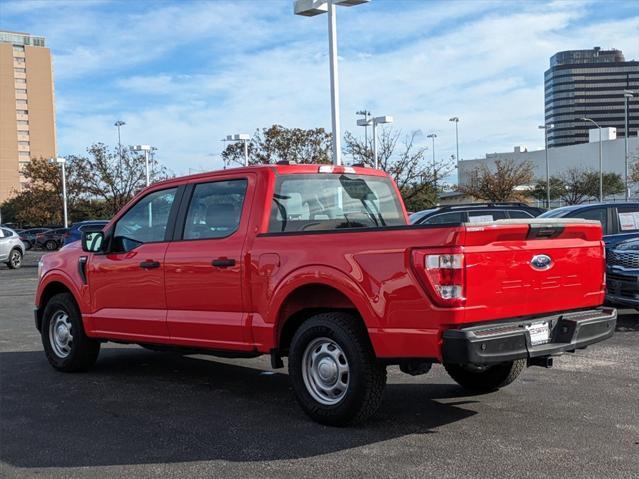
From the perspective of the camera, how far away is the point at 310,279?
536 centimetres

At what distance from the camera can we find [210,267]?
20.0 ft

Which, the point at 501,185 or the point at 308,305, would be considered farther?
the point at 501,185

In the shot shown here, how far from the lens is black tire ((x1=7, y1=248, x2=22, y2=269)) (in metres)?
28.0

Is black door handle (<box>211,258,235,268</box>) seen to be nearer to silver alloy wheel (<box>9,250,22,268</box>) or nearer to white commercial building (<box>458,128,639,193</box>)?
silver alloy wheel (<box>9,250,22,268</box>)

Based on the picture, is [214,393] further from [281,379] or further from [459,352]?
[459,352]

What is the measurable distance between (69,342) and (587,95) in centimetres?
11976

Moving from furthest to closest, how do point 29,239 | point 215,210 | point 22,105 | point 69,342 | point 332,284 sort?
point 22,105 → point 29,239 → point 69,342 → point 215,210 → point 332,284

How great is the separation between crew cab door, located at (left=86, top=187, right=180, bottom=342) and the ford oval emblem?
Answer: 321 centimetres

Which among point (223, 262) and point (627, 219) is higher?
point (627, 219)

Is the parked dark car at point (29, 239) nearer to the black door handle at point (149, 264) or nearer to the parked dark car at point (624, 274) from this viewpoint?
the parked dark car at point (624, 274)

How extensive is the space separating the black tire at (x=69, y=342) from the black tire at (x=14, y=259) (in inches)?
857

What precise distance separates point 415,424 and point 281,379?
2046mm

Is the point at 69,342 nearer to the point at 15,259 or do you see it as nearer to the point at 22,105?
the point at 15,259

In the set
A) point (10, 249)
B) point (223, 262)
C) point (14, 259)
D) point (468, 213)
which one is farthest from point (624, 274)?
point (14, 259)
